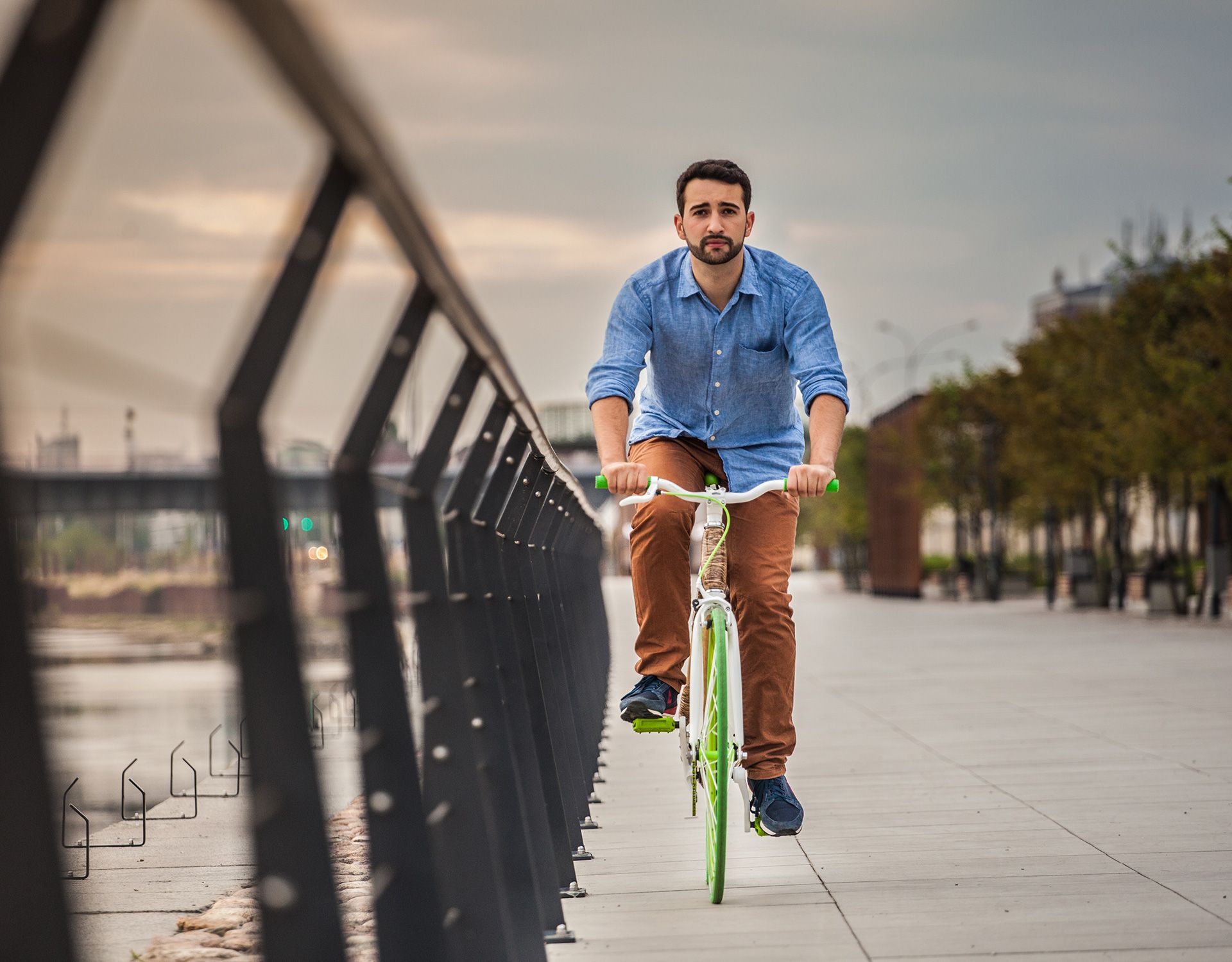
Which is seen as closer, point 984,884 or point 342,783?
point 984,884

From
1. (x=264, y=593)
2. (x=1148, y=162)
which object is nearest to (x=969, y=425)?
(x=1148, y=162)

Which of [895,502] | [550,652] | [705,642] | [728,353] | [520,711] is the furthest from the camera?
[895,502]

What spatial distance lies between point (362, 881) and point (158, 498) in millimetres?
3952

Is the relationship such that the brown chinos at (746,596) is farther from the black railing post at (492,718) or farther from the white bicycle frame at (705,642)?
the black railing post at (492,718)

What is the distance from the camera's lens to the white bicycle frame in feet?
16.1

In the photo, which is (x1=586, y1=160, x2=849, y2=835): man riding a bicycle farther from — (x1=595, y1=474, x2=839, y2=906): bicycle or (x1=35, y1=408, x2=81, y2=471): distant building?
(x1=35, y1=408, x2=81, y2=471): distant building

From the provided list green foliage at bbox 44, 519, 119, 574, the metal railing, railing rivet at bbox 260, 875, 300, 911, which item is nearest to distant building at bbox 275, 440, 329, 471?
the metal railing

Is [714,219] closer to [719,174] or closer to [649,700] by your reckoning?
[719,174]

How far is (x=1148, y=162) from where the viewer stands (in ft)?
161

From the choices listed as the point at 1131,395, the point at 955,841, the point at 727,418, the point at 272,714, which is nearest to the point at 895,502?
the point at 1131,395

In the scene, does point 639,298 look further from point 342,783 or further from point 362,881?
point 342,783

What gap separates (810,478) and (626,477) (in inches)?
20.5

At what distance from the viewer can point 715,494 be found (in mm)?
5016

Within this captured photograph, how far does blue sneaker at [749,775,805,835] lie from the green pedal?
0.30m
